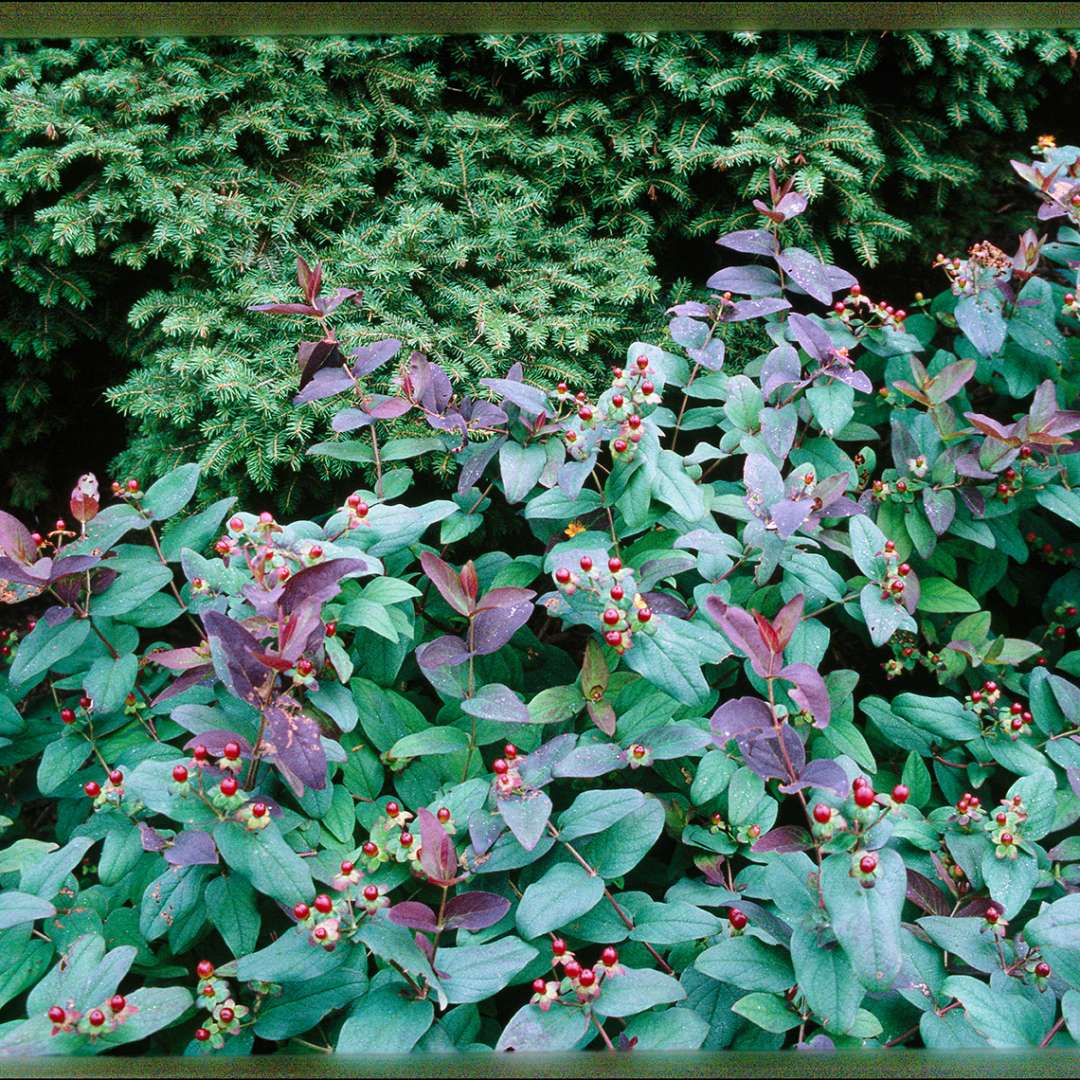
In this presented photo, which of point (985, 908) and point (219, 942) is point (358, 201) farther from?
point (985, 908)

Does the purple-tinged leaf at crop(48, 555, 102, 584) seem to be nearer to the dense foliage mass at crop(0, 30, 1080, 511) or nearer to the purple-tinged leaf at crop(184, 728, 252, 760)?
the purple-tinged leaf at crop(184, 728, 252, 760)

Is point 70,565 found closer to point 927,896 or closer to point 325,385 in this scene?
point 325,385

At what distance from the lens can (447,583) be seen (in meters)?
1.30

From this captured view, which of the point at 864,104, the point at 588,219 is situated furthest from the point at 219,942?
the point at 864,104

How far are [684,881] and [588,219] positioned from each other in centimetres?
135

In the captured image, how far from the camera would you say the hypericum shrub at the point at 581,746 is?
1088 mm

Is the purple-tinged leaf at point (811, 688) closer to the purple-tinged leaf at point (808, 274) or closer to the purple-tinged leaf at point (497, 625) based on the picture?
the purple-tinged leaf at point (497, 625)

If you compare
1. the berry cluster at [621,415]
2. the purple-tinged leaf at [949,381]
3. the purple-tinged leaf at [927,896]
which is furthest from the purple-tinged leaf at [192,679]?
the purple-tinged leaf at [949,381]

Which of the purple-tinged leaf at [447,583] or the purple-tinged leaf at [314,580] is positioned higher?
the purple-tinged leaf at [314,580]

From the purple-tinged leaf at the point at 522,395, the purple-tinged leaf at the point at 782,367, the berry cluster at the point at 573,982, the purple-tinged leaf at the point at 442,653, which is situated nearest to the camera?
the berry cluster at the point at 573,982

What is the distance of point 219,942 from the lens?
4.40 ft

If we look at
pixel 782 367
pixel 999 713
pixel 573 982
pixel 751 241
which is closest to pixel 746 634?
pixel 573 982

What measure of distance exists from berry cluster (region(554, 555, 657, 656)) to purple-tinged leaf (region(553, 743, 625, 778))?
142 millimetres

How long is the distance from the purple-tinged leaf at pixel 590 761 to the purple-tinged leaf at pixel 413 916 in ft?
0.76
